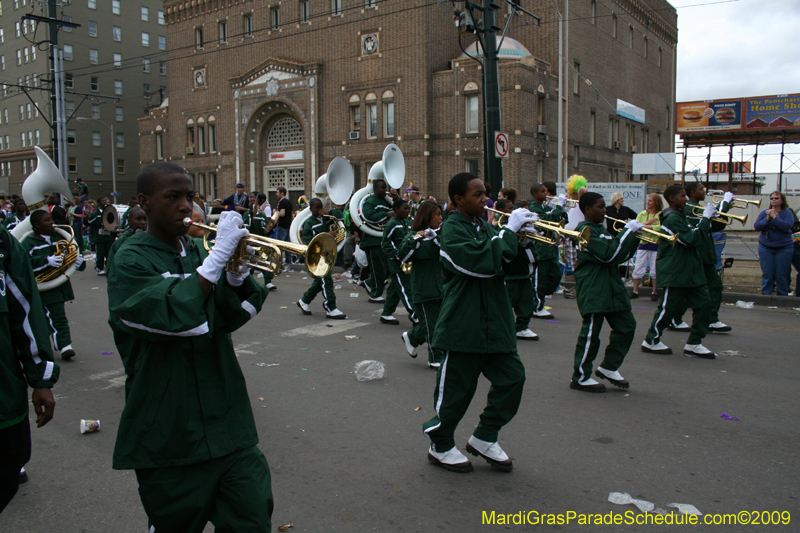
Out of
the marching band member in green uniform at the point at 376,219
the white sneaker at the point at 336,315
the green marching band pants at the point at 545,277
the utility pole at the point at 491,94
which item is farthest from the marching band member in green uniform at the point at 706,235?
the utility pole at the point at 491,94

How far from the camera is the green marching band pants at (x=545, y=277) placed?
923cm

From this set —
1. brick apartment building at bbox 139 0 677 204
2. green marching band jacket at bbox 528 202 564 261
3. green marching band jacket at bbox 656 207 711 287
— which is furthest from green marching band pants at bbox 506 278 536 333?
brick apartment building at bbox 139 0 677 204

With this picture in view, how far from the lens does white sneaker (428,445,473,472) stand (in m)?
3.97

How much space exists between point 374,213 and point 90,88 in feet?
197

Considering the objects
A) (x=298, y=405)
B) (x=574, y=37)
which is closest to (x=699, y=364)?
(x=298, y=405)

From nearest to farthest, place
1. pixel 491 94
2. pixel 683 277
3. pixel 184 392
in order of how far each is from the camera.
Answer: pixel 184 392 < pixel 683 277 < pixel 491 94

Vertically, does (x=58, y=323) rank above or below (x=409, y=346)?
above

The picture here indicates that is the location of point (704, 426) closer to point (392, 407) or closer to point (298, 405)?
point (392, 407)

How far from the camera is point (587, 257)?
18.9 ft

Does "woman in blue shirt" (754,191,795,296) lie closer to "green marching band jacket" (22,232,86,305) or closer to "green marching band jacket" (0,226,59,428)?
"green marching band jacket" (22,232,86,305)

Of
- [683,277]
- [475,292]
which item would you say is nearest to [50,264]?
[475,292]

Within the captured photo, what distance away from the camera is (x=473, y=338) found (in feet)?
12.6

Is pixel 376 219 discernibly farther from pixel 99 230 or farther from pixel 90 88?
pixel 90 88

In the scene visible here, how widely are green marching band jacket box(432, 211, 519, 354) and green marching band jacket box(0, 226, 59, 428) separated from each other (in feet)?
7.21
